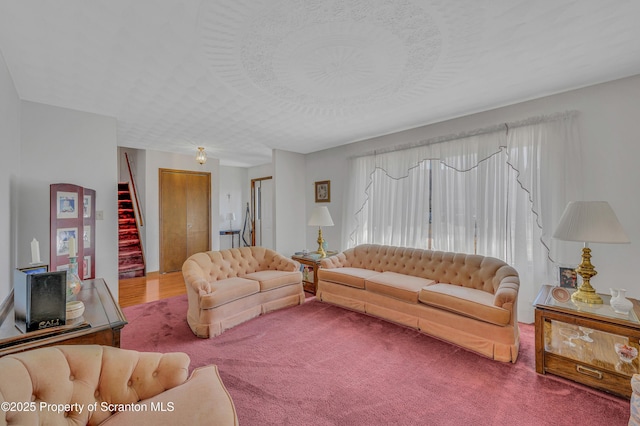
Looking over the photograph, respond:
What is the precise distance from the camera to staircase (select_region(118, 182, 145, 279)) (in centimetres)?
539

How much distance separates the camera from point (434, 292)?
9.59ft

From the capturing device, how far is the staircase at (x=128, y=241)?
539 cm

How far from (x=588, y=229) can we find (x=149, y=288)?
580 cm

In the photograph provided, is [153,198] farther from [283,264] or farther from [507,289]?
[507,289]

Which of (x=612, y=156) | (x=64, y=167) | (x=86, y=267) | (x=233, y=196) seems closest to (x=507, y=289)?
(x=612, y=156)

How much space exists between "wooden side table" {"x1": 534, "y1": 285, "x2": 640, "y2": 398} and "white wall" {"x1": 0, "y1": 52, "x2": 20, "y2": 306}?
4.36 m

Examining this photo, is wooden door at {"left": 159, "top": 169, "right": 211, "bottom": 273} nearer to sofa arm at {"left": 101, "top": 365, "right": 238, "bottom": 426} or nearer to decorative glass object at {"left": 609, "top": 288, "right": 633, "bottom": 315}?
sofa arm at {"left": 101, "top": 365, "right": 238, "bottom": 426}

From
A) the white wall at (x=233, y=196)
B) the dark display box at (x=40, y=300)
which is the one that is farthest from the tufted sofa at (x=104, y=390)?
the white wall at (x=233, y=196)

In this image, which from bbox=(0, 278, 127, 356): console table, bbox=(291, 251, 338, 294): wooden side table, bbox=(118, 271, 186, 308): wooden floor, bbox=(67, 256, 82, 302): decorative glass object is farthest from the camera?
bbox=(291, 251, 338, 294): wooden side table

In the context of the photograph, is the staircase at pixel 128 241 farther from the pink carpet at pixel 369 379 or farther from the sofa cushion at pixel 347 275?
the sofa cushion at pixel 347 275

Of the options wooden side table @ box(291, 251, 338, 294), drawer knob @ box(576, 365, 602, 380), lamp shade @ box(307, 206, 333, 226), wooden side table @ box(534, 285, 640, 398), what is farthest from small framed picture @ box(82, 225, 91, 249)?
drawer knob @ box(576, 365, 602, 380)

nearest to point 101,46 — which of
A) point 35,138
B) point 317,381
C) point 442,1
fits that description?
point 35,138

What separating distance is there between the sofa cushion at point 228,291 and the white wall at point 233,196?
13.9 feet

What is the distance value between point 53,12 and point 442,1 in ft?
7.66
